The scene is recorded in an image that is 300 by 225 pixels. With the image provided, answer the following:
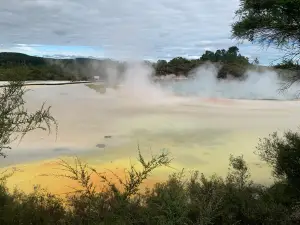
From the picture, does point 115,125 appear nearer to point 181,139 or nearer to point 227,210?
point 181,139

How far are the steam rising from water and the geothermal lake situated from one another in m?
3.83

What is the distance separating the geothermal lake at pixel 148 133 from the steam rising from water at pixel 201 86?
3829 millimetres

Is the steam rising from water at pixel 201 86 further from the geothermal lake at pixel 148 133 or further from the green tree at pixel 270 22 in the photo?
the green tree at pixel 270 22

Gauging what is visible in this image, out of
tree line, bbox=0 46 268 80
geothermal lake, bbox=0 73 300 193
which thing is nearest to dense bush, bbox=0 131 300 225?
geothermal lake, bbox=0 73 300 193

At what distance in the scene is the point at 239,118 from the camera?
91.5 feet

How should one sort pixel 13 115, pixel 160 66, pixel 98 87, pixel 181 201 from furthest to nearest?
1. pixel 160 66
2. pixel 98 87
3. pixel 13 115
4. pixel 181 201

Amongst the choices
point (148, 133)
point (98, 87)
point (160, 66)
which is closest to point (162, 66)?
point (160, 66)

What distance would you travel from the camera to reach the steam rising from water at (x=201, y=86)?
1682 inches

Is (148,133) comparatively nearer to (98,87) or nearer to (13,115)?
(13,115)

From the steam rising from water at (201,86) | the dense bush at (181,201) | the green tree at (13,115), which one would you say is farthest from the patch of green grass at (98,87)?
the green tree at (13,115)

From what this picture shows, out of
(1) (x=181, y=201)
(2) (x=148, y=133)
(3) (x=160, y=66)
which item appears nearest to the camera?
(1) (x=181, y=201)

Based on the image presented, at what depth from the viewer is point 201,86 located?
5031cm

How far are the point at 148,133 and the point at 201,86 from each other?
29875 mm

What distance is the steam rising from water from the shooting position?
1682 inches
